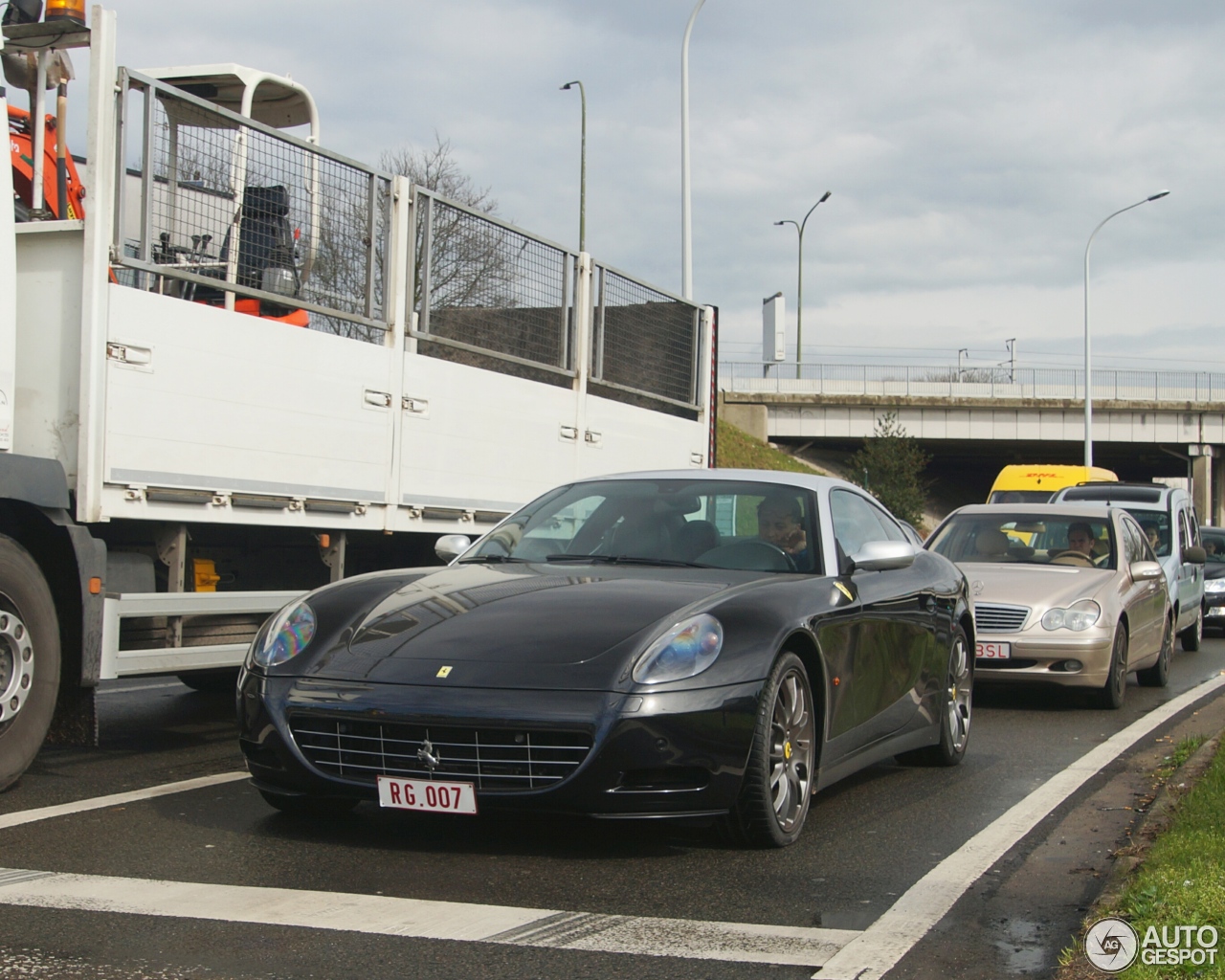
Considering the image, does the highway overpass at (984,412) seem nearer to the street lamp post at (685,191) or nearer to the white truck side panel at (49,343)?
the street lamp post at (685,191)

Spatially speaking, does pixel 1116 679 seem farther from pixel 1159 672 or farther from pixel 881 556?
pixel 881 556

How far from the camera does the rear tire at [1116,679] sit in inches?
419

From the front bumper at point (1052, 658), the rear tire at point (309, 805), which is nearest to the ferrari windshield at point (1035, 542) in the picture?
the front bumper at point (1052, 658)

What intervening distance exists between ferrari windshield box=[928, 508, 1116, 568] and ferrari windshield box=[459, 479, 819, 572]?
5656 mm

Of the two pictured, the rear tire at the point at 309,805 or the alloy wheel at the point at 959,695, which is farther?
the alloy wheel at the point at 959,695

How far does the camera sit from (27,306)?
20.9 ft

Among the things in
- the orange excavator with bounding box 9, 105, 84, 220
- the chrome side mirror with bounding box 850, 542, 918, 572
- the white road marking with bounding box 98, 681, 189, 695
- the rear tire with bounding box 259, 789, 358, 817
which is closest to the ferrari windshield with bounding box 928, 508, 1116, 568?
the chrome side mirror with bounding box 850, 542, 918, 572

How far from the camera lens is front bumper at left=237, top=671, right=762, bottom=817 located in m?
4.84

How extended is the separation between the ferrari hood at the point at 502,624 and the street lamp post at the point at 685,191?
58.6ft

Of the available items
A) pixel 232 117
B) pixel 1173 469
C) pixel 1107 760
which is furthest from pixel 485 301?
pixel 1173 469

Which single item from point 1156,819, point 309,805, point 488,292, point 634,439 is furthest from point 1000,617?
point 309,805

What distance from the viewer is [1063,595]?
1090 cm

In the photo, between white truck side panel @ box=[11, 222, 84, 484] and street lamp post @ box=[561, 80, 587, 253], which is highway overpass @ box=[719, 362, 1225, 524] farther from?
white truck side panel @ box=[11, 222, 84, 484]

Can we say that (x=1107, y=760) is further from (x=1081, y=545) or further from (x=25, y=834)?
(x=25, y=834)
